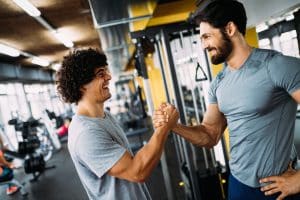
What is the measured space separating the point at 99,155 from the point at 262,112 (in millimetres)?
666

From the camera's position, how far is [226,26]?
129 cm

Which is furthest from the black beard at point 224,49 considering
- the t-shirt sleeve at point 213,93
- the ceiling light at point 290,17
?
the ceiling light at point 290,17

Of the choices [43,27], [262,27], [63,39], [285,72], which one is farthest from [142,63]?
[63,39]

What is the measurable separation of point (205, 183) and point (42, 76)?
1244 centimetres

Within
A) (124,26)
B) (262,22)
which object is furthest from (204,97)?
(124,26)

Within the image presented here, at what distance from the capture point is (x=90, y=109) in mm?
1334

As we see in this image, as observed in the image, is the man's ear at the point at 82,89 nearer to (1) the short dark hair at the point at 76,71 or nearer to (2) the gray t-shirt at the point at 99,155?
(1) the short dark hair at the point at 76,71

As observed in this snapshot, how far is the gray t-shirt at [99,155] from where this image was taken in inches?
46.1

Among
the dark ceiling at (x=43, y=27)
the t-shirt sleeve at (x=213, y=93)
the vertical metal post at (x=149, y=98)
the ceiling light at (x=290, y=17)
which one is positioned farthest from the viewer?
the dark ceiling at (x=43, y=27)

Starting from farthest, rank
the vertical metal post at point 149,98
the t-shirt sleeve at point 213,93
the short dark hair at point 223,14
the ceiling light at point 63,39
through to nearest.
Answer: the ceiling light at point 63,39 < the vertical metal post at point 149,98 < the t-shirt sleeve at point 213,93 < the short dark hair at point 223,14

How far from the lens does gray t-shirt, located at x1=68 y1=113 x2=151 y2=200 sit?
1.17m

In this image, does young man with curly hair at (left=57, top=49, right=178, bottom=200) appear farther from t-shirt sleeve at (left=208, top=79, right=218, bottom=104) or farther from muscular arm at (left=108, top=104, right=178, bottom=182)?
t-shirt sleeve at (left=208, top=79, right=218, bottom=104)

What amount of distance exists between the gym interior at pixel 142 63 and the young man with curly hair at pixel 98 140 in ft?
1.04

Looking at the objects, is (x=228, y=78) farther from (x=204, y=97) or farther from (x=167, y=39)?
(x=204, y=97)
